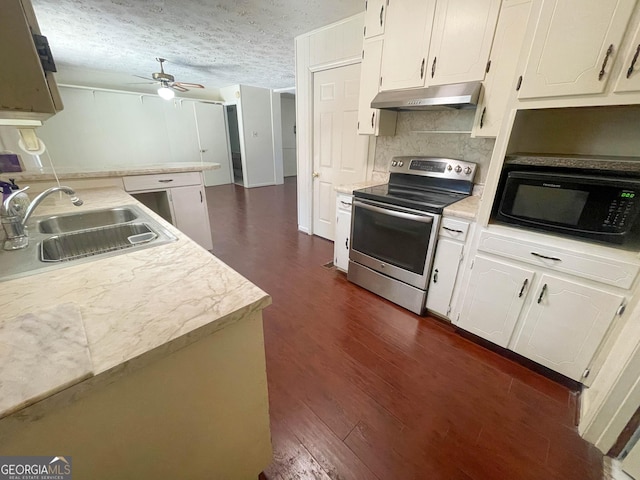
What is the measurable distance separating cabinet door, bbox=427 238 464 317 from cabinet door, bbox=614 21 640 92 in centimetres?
99

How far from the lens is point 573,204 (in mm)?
1321

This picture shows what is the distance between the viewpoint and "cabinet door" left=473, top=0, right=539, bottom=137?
149cm

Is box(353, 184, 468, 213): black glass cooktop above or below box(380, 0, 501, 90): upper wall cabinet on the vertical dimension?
below

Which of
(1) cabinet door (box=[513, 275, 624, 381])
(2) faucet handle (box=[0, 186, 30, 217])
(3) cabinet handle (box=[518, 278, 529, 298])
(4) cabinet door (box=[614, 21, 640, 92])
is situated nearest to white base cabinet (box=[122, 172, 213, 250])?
(2) faucet handle (box=[0, 186, 30, 217])

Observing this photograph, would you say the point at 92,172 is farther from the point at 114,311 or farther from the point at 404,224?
the point at 404,224

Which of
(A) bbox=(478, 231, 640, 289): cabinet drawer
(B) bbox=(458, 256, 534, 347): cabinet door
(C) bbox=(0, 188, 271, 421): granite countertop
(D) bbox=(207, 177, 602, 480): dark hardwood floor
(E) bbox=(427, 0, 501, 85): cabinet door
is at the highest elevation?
(E) bbox=(427, 0, 501, 85): cabinet door

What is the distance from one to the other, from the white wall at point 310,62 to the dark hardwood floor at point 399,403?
1.64m

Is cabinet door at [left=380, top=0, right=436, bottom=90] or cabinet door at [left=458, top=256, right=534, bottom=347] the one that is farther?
cabinet door at [left=380, top=0, right=436, bottom=90]

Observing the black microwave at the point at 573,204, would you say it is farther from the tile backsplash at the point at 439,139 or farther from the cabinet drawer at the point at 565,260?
the tile backsplash at the point at 439,139

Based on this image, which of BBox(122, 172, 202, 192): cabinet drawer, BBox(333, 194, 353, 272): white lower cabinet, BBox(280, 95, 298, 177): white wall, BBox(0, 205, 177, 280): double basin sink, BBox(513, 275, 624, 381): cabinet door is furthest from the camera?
BBox(280, 95, 298, 177): white wall

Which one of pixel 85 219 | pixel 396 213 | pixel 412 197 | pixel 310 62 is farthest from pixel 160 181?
pixel 412 197

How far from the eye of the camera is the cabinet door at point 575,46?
109cm

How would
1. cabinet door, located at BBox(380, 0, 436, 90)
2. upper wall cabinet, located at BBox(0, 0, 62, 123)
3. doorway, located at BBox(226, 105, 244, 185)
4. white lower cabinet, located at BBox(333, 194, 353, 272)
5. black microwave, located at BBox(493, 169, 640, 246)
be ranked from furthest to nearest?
doorway, located at BBox(226, 105, 244, 185) < white lower cabinet, located at BBox(333, 194, 353, 272) < cabinet door, located at BBox(380, 0, 436, 90) < black microwave, located at BBox(493, 169, 640, 246) < upper wall cabinet, located at BBox(0, 0, 62, 123)

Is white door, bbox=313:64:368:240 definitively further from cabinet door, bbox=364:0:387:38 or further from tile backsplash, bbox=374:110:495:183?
cabinet door, bbox=364:0:387:38
